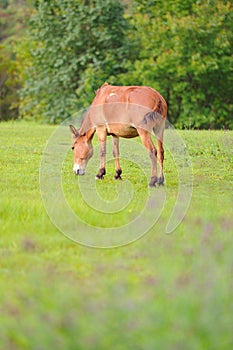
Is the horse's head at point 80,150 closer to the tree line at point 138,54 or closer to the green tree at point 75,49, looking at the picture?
the tree line at point 138,54

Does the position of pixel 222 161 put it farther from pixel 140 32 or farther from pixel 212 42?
pixel 140 32

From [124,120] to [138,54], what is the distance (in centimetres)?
2354

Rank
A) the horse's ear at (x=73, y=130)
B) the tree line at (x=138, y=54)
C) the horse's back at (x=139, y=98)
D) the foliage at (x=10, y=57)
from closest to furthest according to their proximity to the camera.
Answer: the horse's back at (x=139, y=98), the horse's ear at (x=73, y=130), the tree line at (x=138, y=54), the foliage at (x=10, y=57)

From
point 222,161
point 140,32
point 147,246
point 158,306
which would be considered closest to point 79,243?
point 147,246

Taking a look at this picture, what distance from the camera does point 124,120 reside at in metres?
11.3

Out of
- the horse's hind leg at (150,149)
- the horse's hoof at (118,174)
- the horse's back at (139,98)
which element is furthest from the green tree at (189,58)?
the horse's hind leg at (150,149)

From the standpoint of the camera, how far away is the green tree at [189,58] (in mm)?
30438

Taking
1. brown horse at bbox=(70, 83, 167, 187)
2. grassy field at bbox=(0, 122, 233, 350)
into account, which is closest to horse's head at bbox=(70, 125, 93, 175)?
brown horse at bbox=(70, 83, 167, 187)

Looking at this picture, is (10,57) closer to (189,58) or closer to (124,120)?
(189,58)

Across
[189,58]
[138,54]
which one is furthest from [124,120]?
[138,54]

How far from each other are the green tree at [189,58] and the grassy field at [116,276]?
772 inches

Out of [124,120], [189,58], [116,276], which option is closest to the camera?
[116,276]

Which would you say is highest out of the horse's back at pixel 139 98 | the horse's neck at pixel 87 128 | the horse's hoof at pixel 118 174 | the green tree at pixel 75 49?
the horse's back at pixel 139 98

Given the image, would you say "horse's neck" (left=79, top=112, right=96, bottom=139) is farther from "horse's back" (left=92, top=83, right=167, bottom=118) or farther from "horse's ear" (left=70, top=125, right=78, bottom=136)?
"horse's back" (left=92, top=83, right=167, bottom=118)
